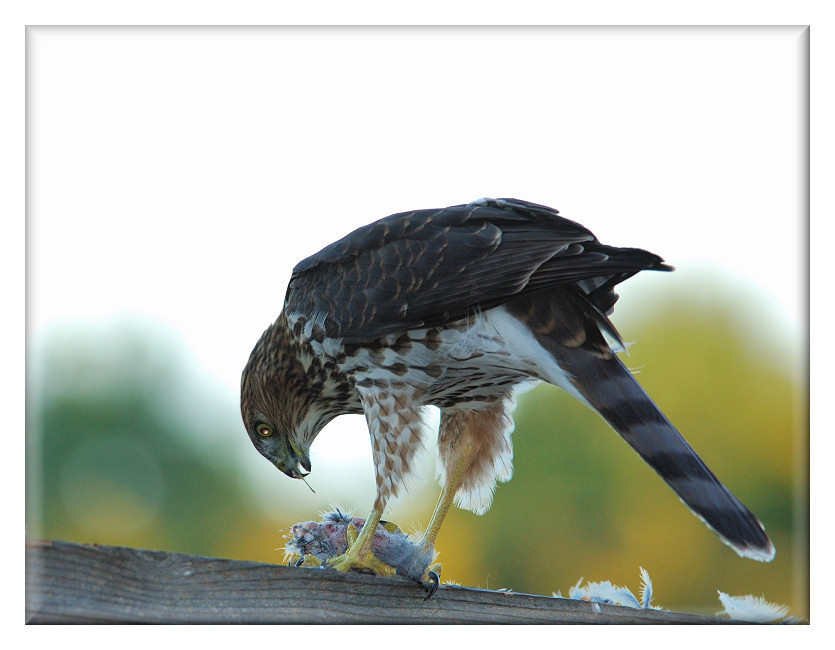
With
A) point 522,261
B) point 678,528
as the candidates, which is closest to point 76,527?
point 522,261

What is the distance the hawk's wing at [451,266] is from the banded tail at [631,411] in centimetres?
11

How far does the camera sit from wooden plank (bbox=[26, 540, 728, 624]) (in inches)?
69.3

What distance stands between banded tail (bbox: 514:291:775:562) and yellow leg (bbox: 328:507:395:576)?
0.67 metres

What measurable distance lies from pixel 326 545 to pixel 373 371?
523 mm

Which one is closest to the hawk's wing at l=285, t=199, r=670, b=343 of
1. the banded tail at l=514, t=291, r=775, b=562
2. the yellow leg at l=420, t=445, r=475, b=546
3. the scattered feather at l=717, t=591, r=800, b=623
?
the banded tail at l=514, t=291, r=775, b=562

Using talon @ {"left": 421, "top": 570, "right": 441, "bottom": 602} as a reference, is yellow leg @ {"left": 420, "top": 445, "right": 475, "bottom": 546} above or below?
above

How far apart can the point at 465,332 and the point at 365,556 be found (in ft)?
2.22

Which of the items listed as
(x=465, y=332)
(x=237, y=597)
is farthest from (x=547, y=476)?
(x=237, y=597)

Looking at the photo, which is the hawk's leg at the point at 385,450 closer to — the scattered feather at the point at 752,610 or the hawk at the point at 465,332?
the hawk at the point at 465,332

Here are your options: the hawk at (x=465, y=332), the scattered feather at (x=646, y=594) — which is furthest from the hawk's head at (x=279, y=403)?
the scattered feather at (x=646, y=594)

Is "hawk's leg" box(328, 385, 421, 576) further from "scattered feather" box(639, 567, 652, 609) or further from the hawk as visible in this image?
"scattered feather" box(639, 567, 652, 609)

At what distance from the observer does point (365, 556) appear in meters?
2.53

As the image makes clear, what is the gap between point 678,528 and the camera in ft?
19.4
